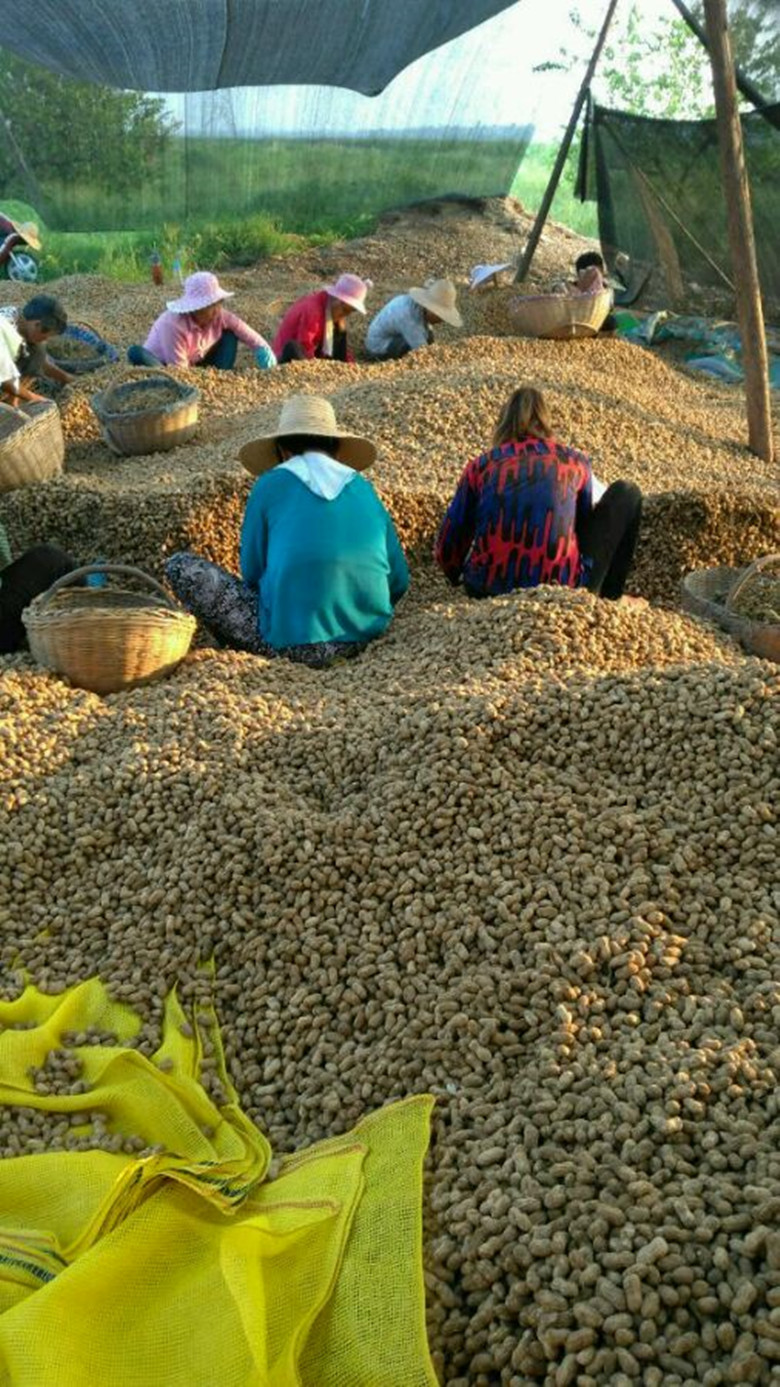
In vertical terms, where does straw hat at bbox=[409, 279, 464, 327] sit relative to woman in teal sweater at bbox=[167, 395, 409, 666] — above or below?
above

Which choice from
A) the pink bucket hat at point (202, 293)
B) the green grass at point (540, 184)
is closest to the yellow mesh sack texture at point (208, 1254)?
the pink bucket hat at point (202, 293)

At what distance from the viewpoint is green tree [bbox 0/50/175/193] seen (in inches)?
408

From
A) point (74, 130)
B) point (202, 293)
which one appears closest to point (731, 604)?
point (202, 293)

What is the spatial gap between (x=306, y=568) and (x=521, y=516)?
687 mm

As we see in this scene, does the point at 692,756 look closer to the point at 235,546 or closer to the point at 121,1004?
the point at 121,1004

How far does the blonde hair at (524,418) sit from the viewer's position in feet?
11.7

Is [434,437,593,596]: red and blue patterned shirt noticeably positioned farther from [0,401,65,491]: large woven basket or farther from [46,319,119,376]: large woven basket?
[46,319,119,376]: large woven basket

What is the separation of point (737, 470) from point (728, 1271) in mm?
4309

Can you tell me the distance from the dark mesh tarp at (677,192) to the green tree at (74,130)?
13.3 ft

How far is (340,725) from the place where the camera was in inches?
114

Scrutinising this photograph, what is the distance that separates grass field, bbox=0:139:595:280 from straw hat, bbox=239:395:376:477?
6775 millimetres

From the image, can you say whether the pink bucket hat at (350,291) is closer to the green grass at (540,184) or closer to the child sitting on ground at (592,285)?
the child sitting on ground at (592,285)

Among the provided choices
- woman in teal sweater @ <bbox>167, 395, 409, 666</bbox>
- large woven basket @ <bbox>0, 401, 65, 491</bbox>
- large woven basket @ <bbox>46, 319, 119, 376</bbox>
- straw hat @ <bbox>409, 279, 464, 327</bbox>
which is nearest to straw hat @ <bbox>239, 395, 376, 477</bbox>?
woman in teal sweater @ <bbox>167, 395, 409, 666</bbox>

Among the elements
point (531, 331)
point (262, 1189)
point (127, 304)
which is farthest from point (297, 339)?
point (262, 1189)
